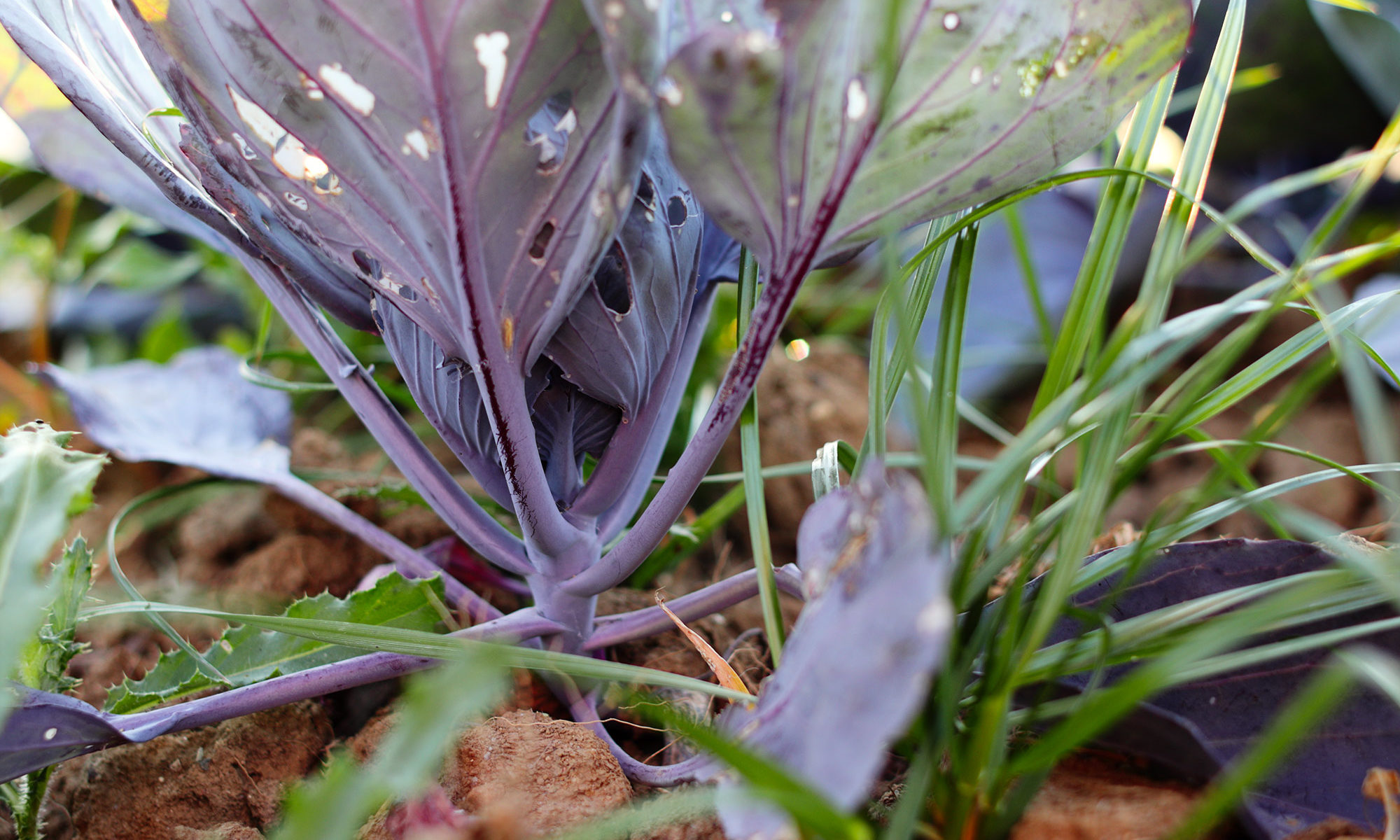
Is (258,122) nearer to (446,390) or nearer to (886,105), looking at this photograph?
(446,390)

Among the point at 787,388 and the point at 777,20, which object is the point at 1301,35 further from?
the point at 777,20

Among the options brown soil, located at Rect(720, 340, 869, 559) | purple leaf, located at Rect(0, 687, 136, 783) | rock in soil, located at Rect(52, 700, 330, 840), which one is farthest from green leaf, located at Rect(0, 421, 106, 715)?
→ brown soil, located at Rect(720, 340, 869, 559)

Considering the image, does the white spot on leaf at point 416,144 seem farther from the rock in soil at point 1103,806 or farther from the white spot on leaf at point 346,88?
the rock in soil at point 1103,806

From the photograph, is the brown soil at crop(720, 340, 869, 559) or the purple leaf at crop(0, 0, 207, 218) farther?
the brown soil at crop(720, 340, 869, 559)

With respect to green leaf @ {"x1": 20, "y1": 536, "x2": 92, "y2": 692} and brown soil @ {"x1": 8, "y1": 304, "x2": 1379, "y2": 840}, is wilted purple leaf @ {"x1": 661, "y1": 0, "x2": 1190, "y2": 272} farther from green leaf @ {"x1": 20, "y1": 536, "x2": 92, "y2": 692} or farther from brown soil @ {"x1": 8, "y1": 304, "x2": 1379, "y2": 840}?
green leaf @ {"x1": 20, "y1": 536, "x2": 92, "y2": 692}

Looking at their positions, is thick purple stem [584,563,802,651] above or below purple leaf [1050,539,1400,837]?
below
